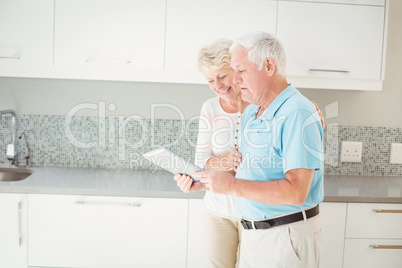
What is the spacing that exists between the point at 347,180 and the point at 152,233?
1223 mm

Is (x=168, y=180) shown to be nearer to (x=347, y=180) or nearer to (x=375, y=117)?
(x=347, y=180)

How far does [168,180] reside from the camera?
2.48 metres

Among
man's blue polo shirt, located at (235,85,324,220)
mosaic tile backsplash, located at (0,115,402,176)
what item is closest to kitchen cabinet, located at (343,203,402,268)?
man's blue polo shirt, located at (235,85,324,220)

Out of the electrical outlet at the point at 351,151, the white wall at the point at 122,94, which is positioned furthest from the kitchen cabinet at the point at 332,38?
the electrical outlet at the point at 351,151

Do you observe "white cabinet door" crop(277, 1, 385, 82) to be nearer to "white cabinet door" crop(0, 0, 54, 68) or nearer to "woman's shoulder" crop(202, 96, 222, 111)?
"woman's shoulder" crop(202, 96, 222, 111)

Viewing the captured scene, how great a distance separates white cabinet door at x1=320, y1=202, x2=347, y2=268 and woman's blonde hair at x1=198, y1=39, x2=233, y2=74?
92 centimetres

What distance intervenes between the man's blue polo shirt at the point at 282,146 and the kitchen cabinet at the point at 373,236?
0.83 metres

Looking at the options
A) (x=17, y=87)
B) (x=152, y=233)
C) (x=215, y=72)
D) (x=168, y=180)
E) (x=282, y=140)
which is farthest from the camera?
(x=17, y=87)

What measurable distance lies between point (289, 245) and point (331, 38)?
1.35 m

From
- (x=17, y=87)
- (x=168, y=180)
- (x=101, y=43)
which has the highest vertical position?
(x=101, y=43)

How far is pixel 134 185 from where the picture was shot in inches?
90.7

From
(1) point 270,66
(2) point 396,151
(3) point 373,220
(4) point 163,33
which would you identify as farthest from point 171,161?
(2) point 396,151

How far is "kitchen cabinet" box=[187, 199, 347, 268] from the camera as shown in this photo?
2.21 meters

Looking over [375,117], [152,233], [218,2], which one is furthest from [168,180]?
[375,117]
